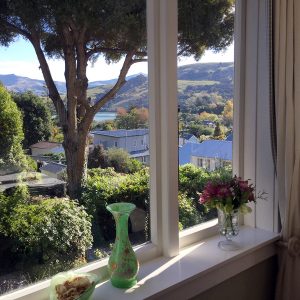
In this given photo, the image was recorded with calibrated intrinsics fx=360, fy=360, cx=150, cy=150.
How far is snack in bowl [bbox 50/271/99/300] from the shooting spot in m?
1.11

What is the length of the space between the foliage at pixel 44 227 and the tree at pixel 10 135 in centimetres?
9

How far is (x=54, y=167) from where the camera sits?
125 cm

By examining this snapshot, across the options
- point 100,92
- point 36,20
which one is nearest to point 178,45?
point 100,92

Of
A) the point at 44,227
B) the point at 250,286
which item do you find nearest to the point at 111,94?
the point at 44,227

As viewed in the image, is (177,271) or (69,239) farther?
(177,271)

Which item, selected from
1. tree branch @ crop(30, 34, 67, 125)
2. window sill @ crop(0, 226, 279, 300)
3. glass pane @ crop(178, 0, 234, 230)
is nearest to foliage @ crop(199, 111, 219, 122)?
glass pane @ crop(178, 0, 234, 230)

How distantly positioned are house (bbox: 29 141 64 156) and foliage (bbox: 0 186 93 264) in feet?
0.41

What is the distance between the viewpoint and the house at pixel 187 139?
5.35ft

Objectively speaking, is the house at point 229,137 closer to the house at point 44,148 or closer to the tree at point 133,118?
the tree at point 133,118

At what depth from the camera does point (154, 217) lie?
5.11 ft

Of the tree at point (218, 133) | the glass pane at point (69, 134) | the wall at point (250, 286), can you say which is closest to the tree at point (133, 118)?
the glass pane at point (69, 134)

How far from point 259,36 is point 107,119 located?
37.3 inches

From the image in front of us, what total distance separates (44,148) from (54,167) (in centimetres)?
8

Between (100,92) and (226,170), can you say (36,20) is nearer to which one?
(100,92)
